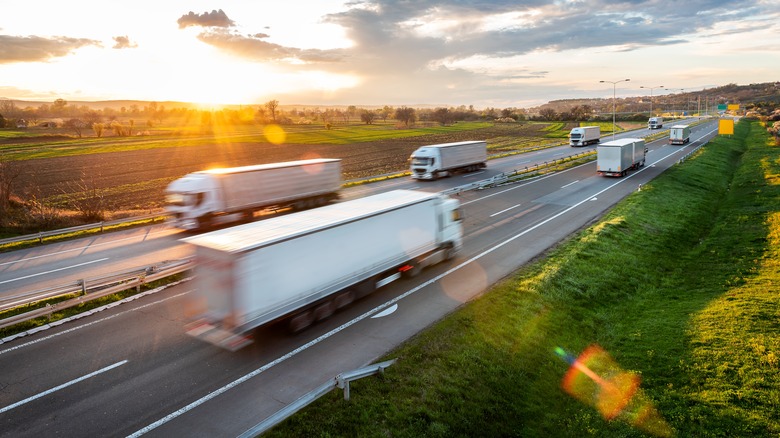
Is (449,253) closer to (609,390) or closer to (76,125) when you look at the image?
(609,390)

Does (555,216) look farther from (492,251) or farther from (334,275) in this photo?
(334,275)

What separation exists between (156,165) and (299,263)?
5778 cm

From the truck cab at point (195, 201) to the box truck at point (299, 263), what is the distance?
12.3 meters

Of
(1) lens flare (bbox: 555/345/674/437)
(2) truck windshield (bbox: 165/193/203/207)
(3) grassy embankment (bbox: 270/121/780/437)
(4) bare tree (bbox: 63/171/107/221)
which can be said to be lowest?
(1) lens flare (bbox: 555/345/674/437)

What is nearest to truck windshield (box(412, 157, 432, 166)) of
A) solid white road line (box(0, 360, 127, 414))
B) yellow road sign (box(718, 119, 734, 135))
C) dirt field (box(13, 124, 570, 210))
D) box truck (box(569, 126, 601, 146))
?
dirt field (box(13, 124, 570, 210))

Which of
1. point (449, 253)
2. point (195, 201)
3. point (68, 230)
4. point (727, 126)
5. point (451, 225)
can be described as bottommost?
point (449, 253)

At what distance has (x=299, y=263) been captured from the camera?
12.6 m

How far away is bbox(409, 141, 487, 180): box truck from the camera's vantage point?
43531mm

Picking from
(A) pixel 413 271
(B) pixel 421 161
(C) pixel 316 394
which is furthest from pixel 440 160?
(C) pixel 316 394

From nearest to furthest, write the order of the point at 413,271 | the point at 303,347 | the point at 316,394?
the point at 316,394 → the point at 303,347 → the point at 413,271

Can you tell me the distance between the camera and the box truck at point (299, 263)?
11.4 meters

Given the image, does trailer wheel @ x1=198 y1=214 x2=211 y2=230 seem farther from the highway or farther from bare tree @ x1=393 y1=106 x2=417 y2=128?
bare tree @ x1=393 y1=106 x2=417 y2=128

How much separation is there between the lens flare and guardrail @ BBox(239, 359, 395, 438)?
16.6ft

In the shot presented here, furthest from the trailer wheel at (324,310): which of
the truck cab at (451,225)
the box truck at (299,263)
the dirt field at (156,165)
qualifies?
the dirt field at (156,165)
